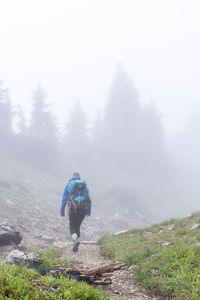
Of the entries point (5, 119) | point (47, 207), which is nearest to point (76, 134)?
point (5, 119)

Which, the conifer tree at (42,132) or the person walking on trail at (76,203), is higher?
the conifer tree at (42,132)

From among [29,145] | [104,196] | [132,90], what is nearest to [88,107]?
[132,90]

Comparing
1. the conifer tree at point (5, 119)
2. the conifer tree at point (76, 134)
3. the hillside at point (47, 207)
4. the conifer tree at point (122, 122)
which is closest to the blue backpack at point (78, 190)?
the hillside at point (47, 207)

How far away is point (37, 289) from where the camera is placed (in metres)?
3.41

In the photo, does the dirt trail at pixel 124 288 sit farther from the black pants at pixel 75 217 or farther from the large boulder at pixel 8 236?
the large boulder at pixel 8 236

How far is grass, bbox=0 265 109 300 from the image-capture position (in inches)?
119

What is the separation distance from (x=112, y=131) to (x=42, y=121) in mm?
16534

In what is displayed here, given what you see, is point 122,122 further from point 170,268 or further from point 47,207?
point 170,268

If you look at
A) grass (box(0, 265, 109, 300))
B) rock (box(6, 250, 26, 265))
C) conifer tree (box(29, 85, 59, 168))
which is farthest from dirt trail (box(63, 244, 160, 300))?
conifer tree (box(29, 85, 59, 168))

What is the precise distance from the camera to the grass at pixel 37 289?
3.03 metres

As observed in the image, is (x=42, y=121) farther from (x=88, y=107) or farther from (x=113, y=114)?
(x=88, y=107)

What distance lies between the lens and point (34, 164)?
41000mm

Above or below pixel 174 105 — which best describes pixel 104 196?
below

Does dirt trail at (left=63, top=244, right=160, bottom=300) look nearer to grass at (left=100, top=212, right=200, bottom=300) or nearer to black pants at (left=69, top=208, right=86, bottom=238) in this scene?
grass at (left=100, top=212, right=200, bottom=300)
